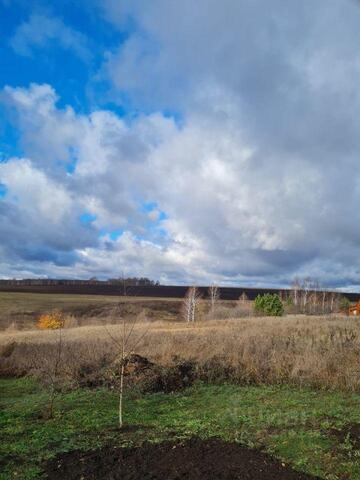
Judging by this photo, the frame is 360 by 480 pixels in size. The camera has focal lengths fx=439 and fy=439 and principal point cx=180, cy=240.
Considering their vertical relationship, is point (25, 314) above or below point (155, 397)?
below

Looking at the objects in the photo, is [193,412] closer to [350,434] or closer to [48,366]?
[350,434]

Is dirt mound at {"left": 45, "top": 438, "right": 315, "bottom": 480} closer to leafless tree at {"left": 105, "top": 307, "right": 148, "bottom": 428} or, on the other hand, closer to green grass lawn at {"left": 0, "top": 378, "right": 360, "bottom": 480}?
green grass lawn at {"left": 0, "top": 378, "right": 360, "bottom": 480}

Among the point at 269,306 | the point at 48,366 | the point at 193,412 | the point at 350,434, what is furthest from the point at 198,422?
the point at 269,306

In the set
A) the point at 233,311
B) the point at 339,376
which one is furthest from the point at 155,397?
the point at 233,311

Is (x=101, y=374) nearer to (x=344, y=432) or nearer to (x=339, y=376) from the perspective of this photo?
(x=339, y=376)

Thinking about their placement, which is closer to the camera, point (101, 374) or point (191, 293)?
point (101, 374)

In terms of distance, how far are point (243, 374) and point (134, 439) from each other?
7470 millimetres

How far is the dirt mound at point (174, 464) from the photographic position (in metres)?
5.80

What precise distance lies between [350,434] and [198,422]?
2.90 meters

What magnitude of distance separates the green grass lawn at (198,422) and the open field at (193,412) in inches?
1.0

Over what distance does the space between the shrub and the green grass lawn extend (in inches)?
1914

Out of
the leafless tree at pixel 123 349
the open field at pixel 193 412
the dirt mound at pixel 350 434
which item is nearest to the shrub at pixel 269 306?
the leafless tree at pixel 123 349

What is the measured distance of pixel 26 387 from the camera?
1559cm

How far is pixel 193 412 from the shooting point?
404 inches
